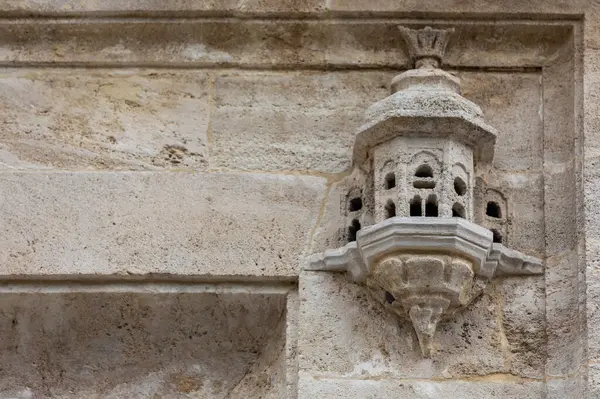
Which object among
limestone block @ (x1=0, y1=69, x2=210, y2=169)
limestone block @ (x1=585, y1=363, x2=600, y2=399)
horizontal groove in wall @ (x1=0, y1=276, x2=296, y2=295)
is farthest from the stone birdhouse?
limestone block @ (x1=0, y1=69, x2=210, y2=169)

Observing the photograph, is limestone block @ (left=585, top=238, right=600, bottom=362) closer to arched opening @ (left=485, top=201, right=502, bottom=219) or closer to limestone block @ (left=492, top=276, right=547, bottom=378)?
limestone block @ (left=492, top=276, right=547, bottom=378)

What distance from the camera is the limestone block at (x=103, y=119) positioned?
178 inches

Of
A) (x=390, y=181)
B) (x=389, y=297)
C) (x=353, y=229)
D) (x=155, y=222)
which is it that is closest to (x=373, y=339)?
(x=389, y=297)

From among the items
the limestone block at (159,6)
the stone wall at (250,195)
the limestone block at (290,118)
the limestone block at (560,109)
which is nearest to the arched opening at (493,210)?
the stone wall at (250,195)

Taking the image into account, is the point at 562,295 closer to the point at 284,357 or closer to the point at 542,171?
the point at 542,171

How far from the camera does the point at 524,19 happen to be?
4.56m

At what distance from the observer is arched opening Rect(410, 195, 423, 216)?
4.14 m

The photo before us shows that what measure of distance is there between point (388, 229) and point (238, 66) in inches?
31.7

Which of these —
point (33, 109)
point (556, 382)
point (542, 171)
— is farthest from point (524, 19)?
point (33, 109)

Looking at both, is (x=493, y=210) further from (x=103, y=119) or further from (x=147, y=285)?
(x=103, y=119)

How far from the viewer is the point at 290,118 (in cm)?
456

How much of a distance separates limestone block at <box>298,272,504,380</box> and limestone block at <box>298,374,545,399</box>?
2 cm

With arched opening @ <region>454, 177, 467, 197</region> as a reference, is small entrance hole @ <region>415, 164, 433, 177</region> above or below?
above

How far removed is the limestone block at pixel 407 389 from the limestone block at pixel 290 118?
0.62 metres
